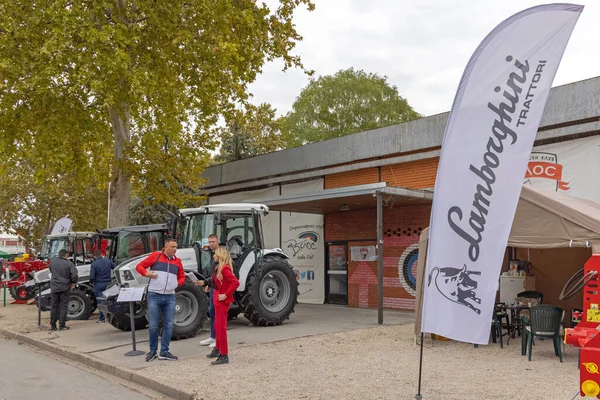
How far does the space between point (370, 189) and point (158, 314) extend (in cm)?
631

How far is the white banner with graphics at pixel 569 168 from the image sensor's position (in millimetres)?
13281

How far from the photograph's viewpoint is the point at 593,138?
1330 centimetres

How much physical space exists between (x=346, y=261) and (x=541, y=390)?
11.8 m

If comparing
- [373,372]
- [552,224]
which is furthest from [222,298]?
[552,224]

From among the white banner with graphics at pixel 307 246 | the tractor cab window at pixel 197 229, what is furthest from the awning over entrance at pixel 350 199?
the tractor cab window at pixel 197 229

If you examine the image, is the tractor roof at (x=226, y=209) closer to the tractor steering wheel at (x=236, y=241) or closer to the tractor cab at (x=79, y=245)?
the tractor steering wheel at (x=236, y=241)

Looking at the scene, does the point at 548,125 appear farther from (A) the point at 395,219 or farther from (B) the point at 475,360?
(B) the point at 475,360

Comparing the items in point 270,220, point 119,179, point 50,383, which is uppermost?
point 119,179

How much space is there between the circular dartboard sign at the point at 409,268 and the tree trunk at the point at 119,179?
355 inches

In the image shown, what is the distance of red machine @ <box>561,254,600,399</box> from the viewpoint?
472 centimetres

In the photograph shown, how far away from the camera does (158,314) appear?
9.59 metres

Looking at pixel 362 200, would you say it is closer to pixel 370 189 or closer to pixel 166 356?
pixel 370 189

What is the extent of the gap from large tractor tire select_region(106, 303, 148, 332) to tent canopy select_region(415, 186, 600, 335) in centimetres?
564

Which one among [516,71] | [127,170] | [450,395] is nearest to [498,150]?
[516,71]
